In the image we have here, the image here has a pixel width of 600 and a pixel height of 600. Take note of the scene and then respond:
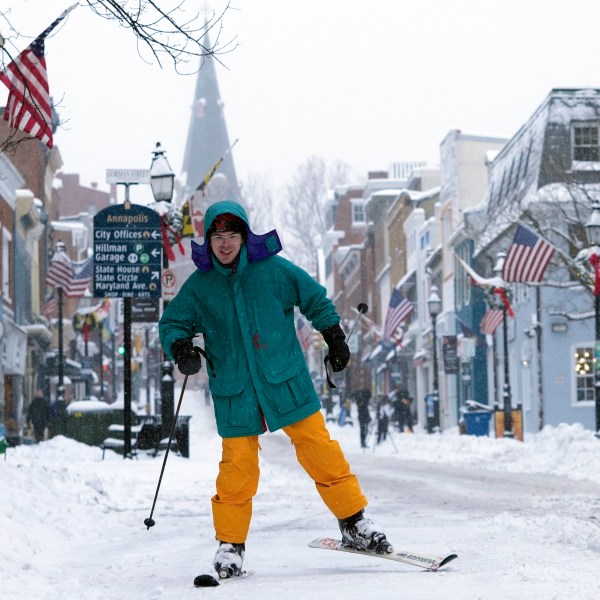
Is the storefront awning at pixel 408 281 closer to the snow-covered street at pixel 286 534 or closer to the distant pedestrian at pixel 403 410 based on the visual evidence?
the distant pedestrian at pixel 403 410

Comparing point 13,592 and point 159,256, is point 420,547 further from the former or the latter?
point 159,256

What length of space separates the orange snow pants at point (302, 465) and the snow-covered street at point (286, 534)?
270mm

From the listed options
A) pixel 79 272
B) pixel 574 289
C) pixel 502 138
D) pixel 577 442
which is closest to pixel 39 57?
pixel 577 442

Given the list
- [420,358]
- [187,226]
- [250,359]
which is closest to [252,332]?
[250,359]

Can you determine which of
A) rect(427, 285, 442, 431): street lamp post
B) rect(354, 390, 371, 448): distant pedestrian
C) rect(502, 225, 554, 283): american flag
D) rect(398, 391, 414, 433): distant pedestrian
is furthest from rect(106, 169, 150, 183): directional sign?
rect(398, 391, 414, 433): distant pedestrian

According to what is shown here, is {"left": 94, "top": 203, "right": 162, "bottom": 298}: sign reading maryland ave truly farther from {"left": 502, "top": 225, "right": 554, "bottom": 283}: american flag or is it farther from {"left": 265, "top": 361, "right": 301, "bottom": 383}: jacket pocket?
{"left": 265, "top": 361, "right": 301, "bottom": 383}: jacket pocket

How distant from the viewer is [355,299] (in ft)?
279

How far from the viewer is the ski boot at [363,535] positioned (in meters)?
6.25

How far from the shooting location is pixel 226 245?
6203mm

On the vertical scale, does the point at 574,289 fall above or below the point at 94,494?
above

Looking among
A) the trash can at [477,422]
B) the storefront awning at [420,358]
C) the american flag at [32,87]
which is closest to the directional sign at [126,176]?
the american flag at [32,87]

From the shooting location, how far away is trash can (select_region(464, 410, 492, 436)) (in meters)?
34.8

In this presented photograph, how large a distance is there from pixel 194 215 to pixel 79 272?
1390 centimetres

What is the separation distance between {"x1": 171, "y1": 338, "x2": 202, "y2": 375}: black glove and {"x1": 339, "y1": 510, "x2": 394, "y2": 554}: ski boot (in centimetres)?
102
